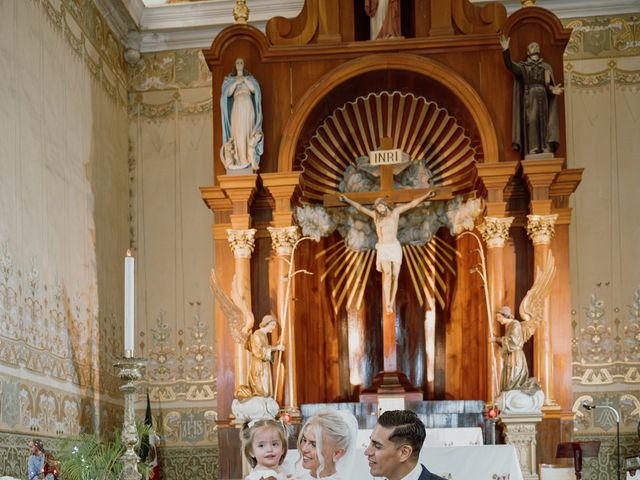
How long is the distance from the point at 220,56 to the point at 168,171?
2.78 m

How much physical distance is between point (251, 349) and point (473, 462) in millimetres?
2759

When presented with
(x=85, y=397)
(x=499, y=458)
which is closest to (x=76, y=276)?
(x=85, y=397)

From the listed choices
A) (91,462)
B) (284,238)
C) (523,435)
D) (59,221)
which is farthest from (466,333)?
(91,462)

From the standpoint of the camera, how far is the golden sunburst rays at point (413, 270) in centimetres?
1277

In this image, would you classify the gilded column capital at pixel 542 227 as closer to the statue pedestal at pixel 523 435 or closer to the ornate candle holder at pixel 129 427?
the statue pedestal at pixel 523 435

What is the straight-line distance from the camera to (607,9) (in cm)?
1456

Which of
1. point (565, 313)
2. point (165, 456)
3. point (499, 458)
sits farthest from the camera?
point (165, 456)

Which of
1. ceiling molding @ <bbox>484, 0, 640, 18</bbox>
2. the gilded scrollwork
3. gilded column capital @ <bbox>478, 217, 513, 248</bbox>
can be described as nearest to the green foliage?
gilded column capital @ <bbox>478, 217, 513, 248</bbox>

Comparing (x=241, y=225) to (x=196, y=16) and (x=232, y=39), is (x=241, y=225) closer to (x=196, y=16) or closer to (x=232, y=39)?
(x=232, y=39)

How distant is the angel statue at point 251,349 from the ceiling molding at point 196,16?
4.48 meters

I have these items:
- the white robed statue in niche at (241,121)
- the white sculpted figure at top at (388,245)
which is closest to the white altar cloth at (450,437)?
the white sculpted figure at top at (388,245)

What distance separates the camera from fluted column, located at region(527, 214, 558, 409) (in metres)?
11.4

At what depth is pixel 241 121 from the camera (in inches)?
479

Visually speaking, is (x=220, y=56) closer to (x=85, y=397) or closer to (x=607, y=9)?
(x=85, y=397)
